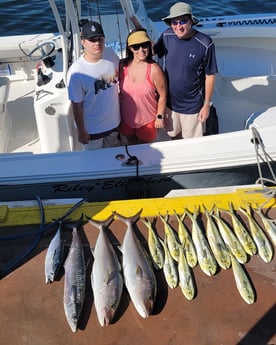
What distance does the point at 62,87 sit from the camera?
3.82 m

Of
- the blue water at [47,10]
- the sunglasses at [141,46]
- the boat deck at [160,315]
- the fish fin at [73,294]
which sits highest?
the sunglasses at [141,46]

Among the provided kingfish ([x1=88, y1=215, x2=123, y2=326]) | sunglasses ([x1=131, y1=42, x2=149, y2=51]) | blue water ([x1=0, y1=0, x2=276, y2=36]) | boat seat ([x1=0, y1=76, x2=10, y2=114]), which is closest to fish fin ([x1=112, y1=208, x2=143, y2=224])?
kingfish ([x1=88, y1=215, x2=123, y2=326])

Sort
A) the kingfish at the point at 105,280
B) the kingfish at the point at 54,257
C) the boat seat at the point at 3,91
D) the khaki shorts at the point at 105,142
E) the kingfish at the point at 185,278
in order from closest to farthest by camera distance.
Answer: the kingfish at the point at 105,280
the kingfish at the point at 185,278
the kingfish at the point at 54,257
the khaki shorts at the point at 105,142
the boat seat at the point at 3,91

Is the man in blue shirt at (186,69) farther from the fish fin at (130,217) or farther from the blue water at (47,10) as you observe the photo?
the blue water at (47,10)

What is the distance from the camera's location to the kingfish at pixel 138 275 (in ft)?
8.38

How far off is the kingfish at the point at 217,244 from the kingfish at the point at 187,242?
0.46ft

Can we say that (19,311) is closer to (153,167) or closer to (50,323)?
(50,323)

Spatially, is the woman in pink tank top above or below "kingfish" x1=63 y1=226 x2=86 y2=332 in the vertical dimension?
above

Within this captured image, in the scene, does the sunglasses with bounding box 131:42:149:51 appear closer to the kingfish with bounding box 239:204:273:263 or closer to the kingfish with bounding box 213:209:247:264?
the kingfish with bounding box 213:209:247:264

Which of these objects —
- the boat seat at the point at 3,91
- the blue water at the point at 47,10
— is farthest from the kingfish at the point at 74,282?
the blue water at the point at 47,10

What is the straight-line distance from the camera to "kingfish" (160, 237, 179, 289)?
2721mm

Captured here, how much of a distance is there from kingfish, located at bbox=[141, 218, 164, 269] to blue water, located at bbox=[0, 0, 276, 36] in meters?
6.90

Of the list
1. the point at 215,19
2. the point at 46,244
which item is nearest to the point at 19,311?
the point at 46,244

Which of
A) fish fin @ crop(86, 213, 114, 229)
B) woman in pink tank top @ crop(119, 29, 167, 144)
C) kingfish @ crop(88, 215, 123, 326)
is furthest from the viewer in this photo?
woman in pink tank top @ crop(119, 29, 167, 144)
